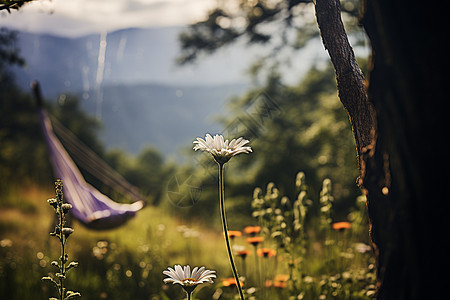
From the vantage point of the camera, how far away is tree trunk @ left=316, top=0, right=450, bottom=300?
0.81 meters

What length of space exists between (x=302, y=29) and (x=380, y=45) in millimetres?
7307

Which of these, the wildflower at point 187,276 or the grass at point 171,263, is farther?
the grass at point 171,263

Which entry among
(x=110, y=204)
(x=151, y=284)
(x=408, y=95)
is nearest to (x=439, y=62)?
(x=408, y=95)

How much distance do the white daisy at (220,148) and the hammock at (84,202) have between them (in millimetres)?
2279

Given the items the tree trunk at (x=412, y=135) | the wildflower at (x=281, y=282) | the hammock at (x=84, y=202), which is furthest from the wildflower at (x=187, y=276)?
the hammock at (x=84, y=202)

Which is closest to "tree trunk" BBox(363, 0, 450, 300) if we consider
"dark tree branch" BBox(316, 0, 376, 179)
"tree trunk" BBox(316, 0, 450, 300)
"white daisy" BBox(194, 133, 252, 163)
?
"tree trunk" BBox(316, 0, 450, 300)

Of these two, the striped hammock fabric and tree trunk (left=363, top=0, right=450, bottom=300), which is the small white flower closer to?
tree trunk (left=363, top=0, right=450, bottom=300)

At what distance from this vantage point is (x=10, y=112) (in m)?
12.8

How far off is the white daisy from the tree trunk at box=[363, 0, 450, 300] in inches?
19.4

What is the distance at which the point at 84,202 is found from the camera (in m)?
3.64

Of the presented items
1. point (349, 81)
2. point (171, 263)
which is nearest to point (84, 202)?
point (171, 263)

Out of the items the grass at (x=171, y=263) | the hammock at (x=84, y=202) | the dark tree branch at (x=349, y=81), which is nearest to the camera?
the dark tree branch at (x=349, y=81)

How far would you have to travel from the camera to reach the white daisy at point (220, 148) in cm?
124

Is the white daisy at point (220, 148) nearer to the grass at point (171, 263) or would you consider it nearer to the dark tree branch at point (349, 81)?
the dark tree branch at point (349, 81)
